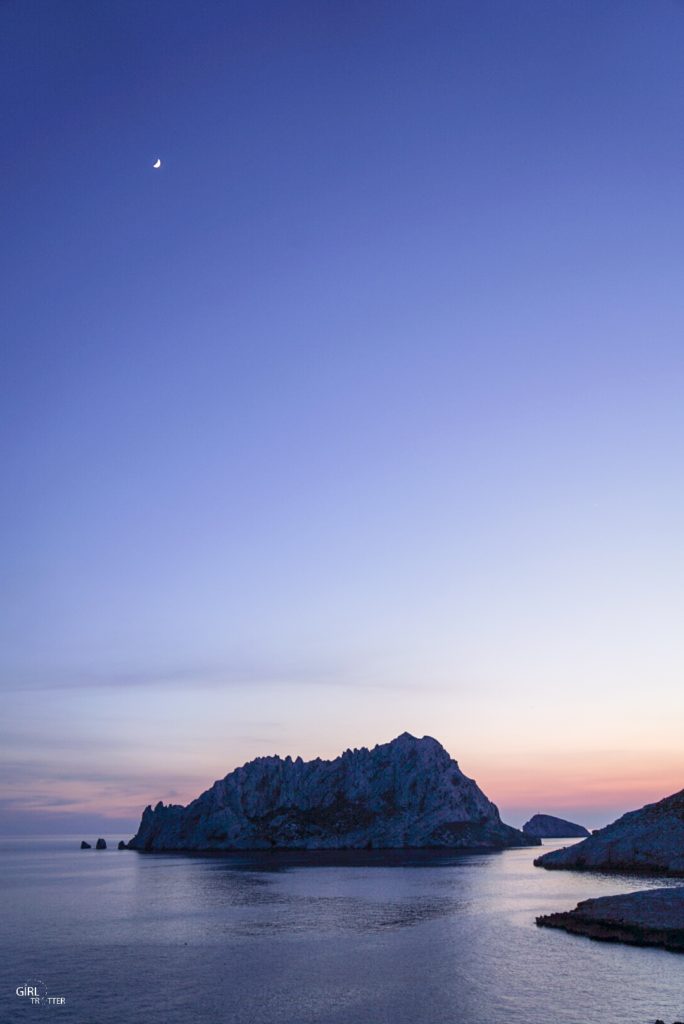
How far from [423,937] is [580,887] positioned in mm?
53785

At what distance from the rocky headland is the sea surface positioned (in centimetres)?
212

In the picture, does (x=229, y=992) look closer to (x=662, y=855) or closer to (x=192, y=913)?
(x=192, y=913)

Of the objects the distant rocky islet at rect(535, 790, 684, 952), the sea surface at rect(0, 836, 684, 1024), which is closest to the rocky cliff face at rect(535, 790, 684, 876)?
the distant rocky islet at rect(535, 790, 684, 952)

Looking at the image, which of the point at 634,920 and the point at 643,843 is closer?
the point at 634,920

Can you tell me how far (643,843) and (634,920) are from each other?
232 ft

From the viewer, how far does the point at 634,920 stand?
225 feet

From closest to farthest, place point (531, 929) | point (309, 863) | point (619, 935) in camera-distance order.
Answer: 1. point (619, 935)
2. point (531, 929)
3. point (309, 863)

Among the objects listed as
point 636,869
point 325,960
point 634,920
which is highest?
point 634,920

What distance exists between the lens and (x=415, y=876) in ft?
463

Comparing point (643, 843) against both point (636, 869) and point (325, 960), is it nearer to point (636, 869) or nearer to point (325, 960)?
point (636, 869)

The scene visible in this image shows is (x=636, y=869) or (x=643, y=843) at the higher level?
(x=643, y=843)

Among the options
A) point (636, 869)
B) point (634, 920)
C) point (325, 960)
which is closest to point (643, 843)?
point (636, 869)

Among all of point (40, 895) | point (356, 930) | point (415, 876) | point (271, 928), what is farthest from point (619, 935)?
point (40, 895)

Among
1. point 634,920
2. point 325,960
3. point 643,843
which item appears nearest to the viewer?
point 325,960
